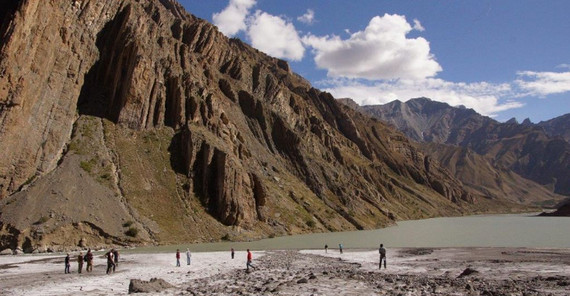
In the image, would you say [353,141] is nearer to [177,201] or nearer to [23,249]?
[177,201]

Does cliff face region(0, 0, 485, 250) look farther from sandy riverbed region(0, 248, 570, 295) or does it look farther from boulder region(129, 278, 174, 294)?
boulder region(129, 278, 174, 294)

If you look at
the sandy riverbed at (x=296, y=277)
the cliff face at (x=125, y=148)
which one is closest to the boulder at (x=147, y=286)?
the sandy riverbed at (x=296, y=277)

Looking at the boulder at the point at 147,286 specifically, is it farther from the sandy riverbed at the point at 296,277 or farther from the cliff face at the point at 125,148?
the cliff face at the point at 125,148

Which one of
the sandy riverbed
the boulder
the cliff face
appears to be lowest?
the sandy riverbed

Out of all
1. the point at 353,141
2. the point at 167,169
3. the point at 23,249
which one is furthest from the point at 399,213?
the point at 23,249

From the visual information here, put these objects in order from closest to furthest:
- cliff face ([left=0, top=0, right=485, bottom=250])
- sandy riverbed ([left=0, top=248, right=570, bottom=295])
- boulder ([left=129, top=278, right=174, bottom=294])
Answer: sandy riverbed ([left=0, top=248, right=570, bottom=295]) < boulder ([left=129, top=278, right=174, bottom=294]) < cliff face ([left=0, top=0, right=485, bottom=250])

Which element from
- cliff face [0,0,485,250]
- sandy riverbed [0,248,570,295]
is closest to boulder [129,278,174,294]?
sandy riverbed [0,248,570,295]

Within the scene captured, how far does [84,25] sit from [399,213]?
118 metres

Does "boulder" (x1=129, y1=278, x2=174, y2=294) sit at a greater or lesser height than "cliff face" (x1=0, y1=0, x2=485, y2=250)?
lesser

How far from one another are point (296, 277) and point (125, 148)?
5624cm

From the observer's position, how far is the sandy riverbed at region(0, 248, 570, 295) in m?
22.5

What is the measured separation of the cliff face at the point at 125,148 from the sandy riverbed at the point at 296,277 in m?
18.1

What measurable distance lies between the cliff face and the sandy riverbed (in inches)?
713

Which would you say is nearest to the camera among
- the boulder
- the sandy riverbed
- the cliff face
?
the sandy riverbed
